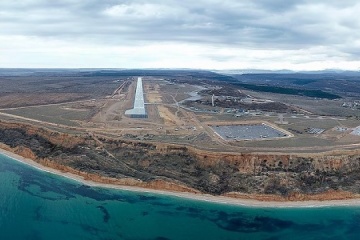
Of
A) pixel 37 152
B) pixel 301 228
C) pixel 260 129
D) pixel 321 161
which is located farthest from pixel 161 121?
→ pixel 301 228

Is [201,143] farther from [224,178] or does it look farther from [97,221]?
[97,221]

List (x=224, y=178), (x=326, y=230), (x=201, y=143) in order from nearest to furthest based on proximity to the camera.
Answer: (x=326, y=230)
(x=224, y=178)
(x=201, y=143)

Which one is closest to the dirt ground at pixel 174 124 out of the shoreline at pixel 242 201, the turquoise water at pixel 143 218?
the shoreline at pixel 242 201

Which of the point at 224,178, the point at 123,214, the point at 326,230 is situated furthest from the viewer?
the point at 224,178

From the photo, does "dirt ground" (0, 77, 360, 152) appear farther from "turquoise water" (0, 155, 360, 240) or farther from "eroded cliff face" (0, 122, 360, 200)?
"turquoise water" (0, 155, 360, 240)

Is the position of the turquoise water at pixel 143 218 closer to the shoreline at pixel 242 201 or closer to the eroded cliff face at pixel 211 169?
the shoreline at pixel 242 201

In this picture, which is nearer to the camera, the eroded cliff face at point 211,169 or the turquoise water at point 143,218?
the turquoise water at point 143,218

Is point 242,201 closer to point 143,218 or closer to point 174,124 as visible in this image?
point 143,218
